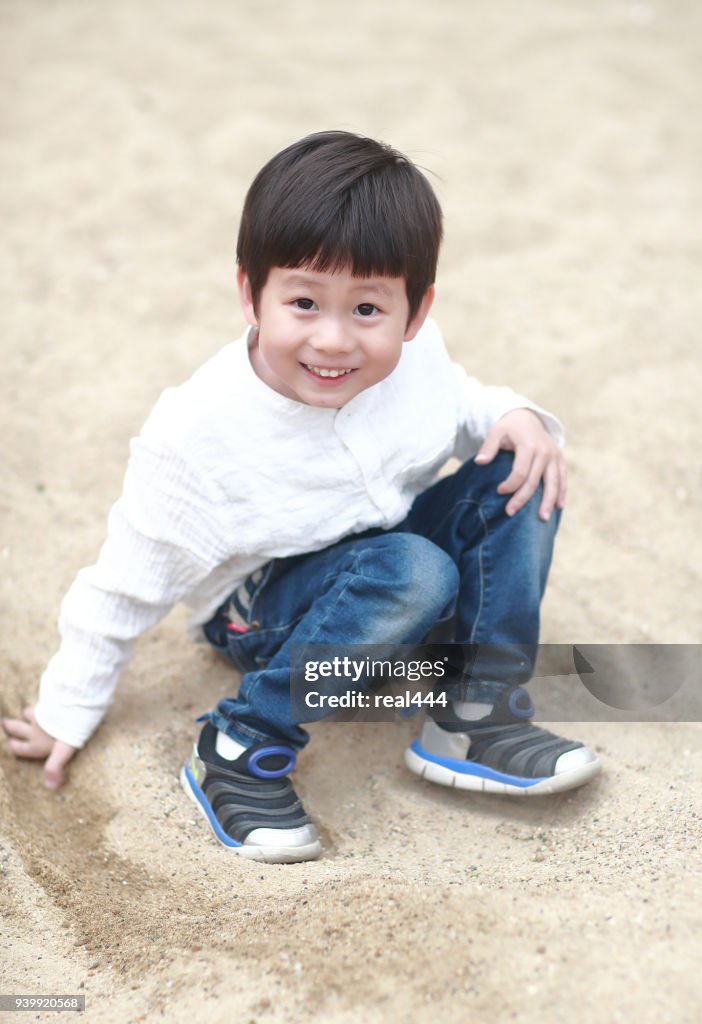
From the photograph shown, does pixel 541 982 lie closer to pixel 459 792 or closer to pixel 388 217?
pixel 459 792

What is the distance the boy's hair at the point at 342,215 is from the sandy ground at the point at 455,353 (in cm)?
79

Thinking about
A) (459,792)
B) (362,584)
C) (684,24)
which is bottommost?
(459,792)

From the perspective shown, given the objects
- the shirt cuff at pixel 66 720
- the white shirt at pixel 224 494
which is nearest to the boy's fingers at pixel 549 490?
the white shirt at pixel 224 494

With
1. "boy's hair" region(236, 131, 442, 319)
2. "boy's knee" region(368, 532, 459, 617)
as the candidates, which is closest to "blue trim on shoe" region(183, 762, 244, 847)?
"boy's knee" region(368, 532, 459, 617)

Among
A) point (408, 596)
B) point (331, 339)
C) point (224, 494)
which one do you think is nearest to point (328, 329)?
point (331, 339)

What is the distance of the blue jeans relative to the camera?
1.65 metres

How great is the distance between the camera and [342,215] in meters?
1.48

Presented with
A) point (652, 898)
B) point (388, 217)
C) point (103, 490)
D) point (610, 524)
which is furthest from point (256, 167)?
point (652, 898)

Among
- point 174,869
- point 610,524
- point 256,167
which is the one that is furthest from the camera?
point 256,167

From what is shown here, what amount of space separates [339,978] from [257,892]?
11.4 inches

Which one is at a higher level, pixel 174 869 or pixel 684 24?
pixel 684 24

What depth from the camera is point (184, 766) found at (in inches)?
69.8

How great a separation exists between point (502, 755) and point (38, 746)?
2.41 ft

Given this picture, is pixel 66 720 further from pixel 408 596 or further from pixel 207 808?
pixel 408 596
